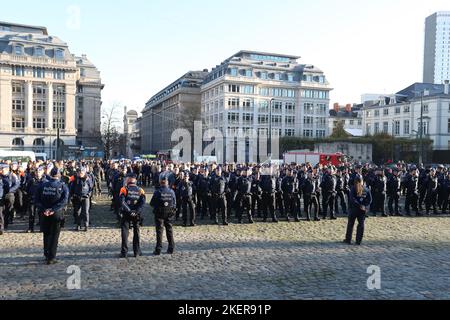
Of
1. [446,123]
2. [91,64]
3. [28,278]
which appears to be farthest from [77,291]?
[91,64]

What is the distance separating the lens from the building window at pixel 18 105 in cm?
7716

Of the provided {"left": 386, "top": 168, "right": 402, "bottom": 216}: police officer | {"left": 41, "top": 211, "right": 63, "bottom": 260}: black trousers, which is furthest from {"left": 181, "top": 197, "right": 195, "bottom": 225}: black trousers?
{"left": 386, "top": 168, "right": 402, "bottom": 216}: police officer

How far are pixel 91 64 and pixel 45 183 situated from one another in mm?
101475

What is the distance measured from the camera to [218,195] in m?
14.4

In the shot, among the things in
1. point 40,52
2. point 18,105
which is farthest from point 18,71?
point 18,105

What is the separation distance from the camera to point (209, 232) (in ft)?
41.9

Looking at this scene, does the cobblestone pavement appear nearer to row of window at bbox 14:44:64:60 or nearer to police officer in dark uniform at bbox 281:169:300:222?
police officer in dark uniform at bbox 281:169:300:222

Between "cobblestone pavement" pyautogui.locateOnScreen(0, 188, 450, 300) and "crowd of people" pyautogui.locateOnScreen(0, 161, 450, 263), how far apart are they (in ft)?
2.35

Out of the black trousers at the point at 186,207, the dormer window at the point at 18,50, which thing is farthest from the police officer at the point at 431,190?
the dormer window at the point at 18,50

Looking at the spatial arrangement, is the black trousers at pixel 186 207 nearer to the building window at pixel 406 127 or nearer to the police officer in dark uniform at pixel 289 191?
the police officer in dark uniform at pixel 289 191

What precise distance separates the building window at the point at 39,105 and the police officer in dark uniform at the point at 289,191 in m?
75.1

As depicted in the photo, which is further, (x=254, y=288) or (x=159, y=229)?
(x=159, y=229)

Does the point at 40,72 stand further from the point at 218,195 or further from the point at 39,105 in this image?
the point at 218,195
